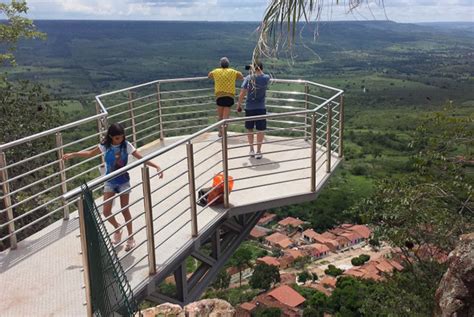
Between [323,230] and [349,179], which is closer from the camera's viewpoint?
[323,230]

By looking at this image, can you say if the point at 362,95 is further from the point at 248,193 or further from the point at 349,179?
the point at 248,193

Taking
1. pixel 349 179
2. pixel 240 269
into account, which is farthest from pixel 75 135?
pixel 349 179

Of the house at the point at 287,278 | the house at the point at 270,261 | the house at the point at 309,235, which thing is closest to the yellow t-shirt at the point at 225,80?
the house at the point at 287,278

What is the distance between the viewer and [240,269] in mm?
44094

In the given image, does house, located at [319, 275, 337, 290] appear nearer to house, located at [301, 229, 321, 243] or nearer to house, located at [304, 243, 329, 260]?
house, located at [304, 243, 329, 260]

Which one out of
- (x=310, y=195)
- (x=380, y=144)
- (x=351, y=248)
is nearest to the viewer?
(x=310, y=195)

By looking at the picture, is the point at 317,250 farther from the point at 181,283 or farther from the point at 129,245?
the point at 129,245

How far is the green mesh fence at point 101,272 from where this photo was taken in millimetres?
3211

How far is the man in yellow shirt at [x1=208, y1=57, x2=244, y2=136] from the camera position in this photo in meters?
Answer: 7.36

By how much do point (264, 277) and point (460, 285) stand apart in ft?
124

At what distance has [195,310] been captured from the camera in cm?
513

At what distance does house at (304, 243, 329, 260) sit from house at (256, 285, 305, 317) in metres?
11.3

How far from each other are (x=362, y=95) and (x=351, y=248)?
62.6 meters

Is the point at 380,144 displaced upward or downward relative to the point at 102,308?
downward
